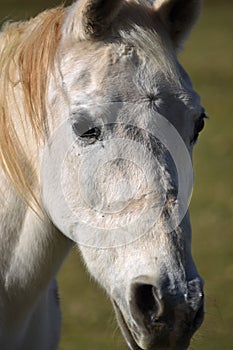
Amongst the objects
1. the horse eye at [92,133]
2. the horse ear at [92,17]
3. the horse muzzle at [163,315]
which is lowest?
the horse muzzle at [163,315]

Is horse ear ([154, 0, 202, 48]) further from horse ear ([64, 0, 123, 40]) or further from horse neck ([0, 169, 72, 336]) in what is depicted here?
horse neck ([0, 169, 72, 336])

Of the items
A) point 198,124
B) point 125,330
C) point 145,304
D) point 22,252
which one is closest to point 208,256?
point 22,252

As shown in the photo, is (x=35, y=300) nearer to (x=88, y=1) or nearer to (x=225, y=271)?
(x=88, y=1)

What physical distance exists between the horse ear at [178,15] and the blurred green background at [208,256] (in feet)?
2.94

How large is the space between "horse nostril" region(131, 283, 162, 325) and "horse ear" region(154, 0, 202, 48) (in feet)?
3.43

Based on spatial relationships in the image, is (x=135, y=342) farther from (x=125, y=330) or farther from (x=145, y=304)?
(x=145, y=304)

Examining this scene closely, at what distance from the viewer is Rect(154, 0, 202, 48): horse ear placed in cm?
345

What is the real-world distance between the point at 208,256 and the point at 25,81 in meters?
5.37

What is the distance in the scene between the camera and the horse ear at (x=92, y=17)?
3.24 meters

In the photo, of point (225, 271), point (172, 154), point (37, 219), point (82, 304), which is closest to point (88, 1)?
point (172, 154)

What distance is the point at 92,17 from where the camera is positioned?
326cm

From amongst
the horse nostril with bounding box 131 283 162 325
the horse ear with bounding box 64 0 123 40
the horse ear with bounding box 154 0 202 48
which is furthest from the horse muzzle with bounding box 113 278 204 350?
the horse ear with bounding box 154 0 202 48

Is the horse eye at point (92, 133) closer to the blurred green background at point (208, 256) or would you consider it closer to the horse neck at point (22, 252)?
the horse neck at point (22, 252)

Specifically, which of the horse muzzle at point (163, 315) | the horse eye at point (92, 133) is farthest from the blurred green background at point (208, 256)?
the horse eye at point (92, 133)
